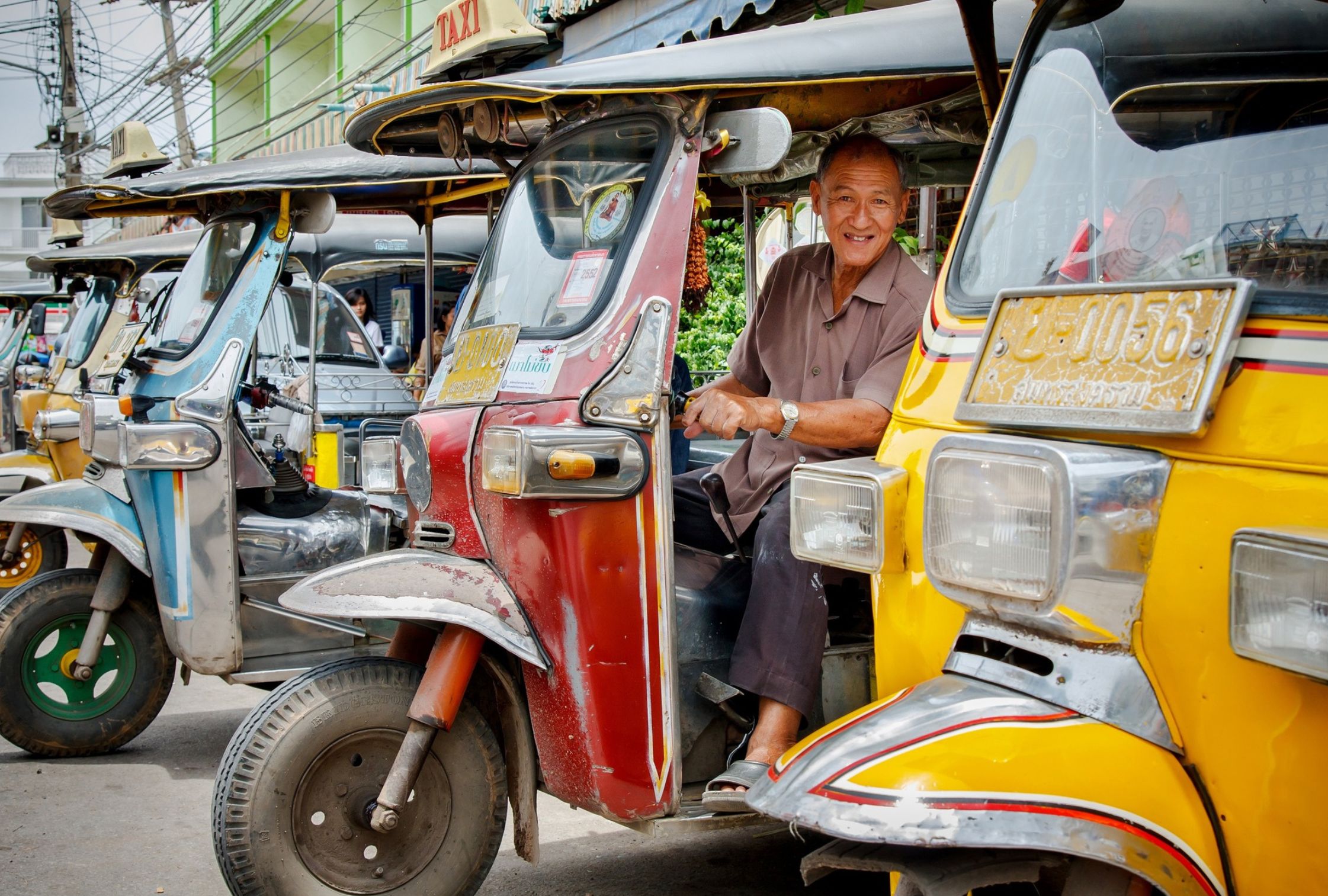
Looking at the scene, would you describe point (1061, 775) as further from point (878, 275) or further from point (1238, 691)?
point (878, 275)

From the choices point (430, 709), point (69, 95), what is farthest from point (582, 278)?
point (69, 95)

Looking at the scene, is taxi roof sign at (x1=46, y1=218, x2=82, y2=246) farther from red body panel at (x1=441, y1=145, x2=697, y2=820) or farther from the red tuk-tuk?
red body panel at (x1=441, y1=145, x2=697, y2=820)

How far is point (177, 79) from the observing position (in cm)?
2003

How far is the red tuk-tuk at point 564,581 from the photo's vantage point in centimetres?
275

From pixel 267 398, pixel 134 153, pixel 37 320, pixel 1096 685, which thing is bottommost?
pixel 1096 685

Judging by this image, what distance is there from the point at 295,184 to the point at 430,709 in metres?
2.88

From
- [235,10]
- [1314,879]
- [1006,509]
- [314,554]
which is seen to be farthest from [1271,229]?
[235,10]

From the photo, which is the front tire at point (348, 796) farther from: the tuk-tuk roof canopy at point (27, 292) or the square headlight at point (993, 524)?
the tuk-tuk roof canopy at point (27, 292)

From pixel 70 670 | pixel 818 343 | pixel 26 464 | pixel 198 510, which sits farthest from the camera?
pixel 26 464

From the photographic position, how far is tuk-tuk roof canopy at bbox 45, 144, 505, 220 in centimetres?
480

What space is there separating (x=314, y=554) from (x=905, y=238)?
329 centimetres

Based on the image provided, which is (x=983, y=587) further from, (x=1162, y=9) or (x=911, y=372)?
(x=1162, y=9)

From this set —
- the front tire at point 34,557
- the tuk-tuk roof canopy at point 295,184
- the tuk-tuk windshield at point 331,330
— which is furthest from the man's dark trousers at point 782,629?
the tuk-tuk windshield at point 331,330

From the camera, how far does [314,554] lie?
191 inches
